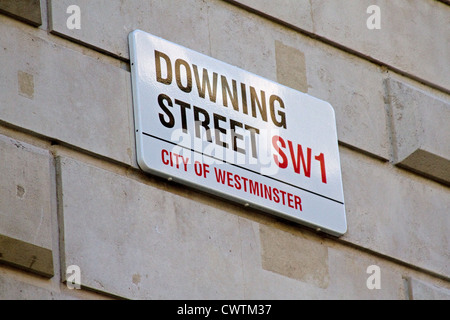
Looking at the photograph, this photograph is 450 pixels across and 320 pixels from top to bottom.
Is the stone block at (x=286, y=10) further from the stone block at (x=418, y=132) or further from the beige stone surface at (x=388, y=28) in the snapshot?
the stone block at (x=418, y=132)

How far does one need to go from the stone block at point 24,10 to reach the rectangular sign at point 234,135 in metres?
0.47

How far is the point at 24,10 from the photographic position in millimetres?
6277

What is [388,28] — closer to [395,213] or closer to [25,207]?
[395,213]

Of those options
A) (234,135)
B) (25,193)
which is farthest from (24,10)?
(234,135)

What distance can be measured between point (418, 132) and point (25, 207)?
2.47 m

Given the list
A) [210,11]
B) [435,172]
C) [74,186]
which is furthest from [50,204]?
[435,172]

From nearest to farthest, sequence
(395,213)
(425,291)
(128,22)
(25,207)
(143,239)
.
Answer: (25,207)
(143,239)
(128,22)
(425,291)
(395,213)

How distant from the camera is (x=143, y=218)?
20.4ft

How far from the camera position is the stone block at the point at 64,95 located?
6.08m

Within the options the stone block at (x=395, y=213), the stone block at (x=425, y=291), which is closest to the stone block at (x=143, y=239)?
the stone block at (x=395, y=213)

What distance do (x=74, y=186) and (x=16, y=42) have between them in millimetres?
684

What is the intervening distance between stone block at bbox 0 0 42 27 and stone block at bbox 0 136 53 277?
605mm

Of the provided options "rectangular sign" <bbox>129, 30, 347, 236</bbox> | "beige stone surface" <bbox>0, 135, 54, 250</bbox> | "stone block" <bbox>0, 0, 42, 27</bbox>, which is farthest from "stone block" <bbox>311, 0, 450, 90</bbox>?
"beige stone surface" <bbox>0, 135, 54, 250</bbox>
